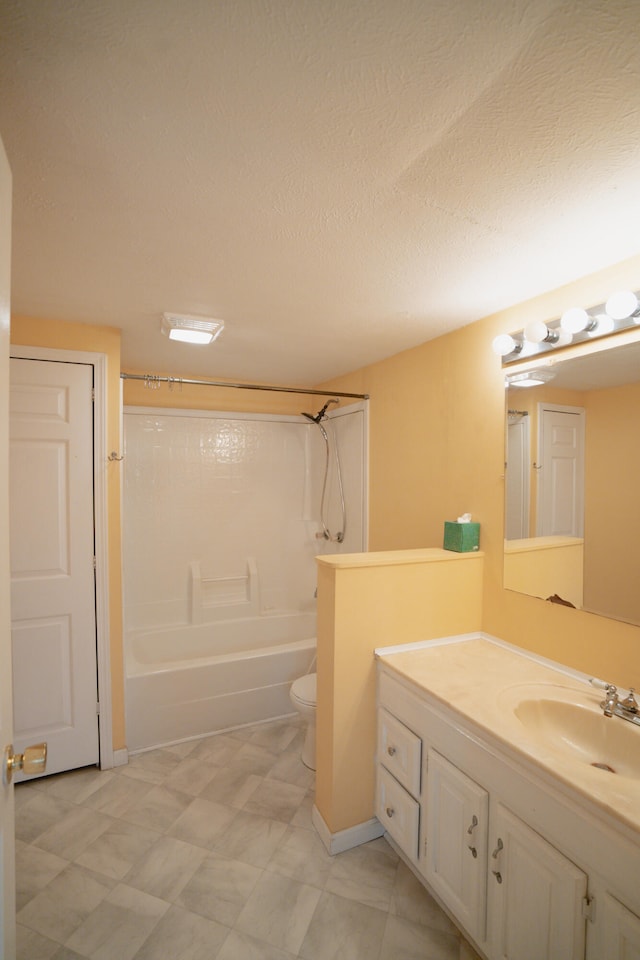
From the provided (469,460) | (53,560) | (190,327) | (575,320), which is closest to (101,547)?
(53,560)

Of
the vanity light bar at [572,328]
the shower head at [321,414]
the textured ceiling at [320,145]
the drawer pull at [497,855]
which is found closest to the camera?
the textured ceiling at [320,145]

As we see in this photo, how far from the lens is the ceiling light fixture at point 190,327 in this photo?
6.65 feet

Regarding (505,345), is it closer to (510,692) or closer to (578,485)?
(578,485)

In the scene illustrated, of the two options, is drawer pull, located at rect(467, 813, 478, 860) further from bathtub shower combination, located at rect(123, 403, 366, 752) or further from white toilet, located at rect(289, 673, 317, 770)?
bathtub shower combination, located at rect(123, 403, 366, 752)

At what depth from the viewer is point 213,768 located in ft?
7.52

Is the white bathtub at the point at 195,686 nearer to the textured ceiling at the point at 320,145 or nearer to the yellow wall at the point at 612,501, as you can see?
the yellow wall at the point at 612,501

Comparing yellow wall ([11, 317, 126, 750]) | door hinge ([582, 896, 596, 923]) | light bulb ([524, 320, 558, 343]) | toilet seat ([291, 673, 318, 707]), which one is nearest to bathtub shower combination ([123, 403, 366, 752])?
yellow wall ([11, 317, 126, 750])

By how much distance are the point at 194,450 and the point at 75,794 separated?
7.39 ft

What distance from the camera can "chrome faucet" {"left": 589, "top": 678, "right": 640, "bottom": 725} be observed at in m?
1.30

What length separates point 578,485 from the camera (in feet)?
5.35

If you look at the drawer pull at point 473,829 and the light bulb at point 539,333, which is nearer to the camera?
the drawer pull at point 473,829

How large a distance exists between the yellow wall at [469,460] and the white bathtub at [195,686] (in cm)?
107

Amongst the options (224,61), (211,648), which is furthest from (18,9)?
(211,648)

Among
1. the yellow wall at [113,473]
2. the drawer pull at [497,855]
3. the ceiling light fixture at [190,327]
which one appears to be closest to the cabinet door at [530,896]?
the drawer pull at [497,855]
